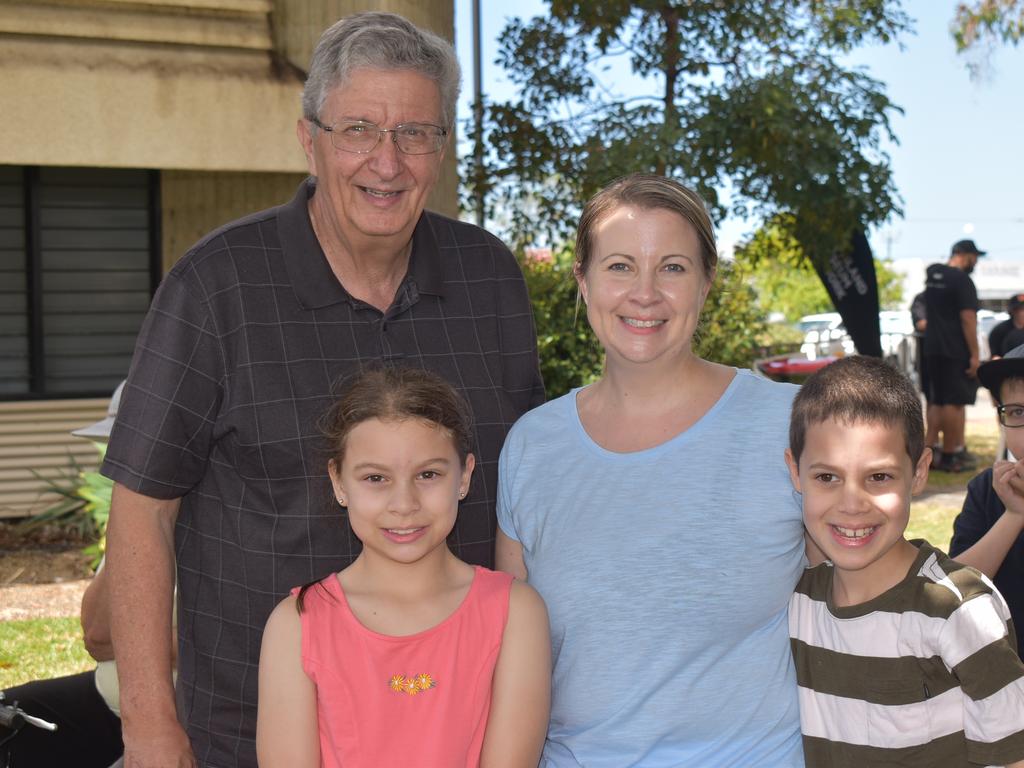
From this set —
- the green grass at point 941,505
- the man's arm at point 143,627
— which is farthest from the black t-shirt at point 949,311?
the man's arm at point 143,627

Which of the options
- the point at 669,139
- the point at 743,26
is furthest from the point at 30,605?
the point at 743,26

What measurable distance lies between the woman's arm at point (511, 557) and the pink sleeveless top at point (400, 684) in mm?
217

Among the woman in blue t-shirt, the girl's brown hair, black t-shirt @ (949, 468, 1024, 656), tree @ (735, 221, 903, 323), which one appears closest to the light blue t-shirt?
the woman in blue t-shirt

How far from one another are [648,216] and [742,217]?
8.52 metres

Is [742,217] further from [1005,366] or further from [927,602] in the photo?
[927,602]

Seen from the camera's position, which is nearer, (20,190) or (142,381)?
(142,381)

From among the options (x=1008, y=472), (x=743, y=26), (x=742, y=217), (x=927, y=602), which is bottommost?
(x=927, y=602)

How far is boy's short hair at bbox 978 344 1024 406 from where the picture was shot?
3662 mm

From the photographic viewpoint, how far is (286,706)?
249cm

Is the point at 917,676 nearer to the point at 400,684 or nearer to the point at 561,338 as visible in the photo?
the point at 400,684

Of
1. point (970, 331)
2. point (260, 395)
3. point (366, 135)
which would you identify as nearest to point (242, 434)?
point (260, 395)

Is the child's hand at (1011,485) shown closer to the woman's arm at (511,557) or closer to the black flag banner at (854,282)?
the woman's arm at (511,557)

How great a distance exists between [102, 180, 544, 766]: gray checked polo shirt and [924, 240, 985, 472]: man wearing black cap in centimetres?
1046

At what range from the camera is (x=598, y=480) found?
261 centimetres
